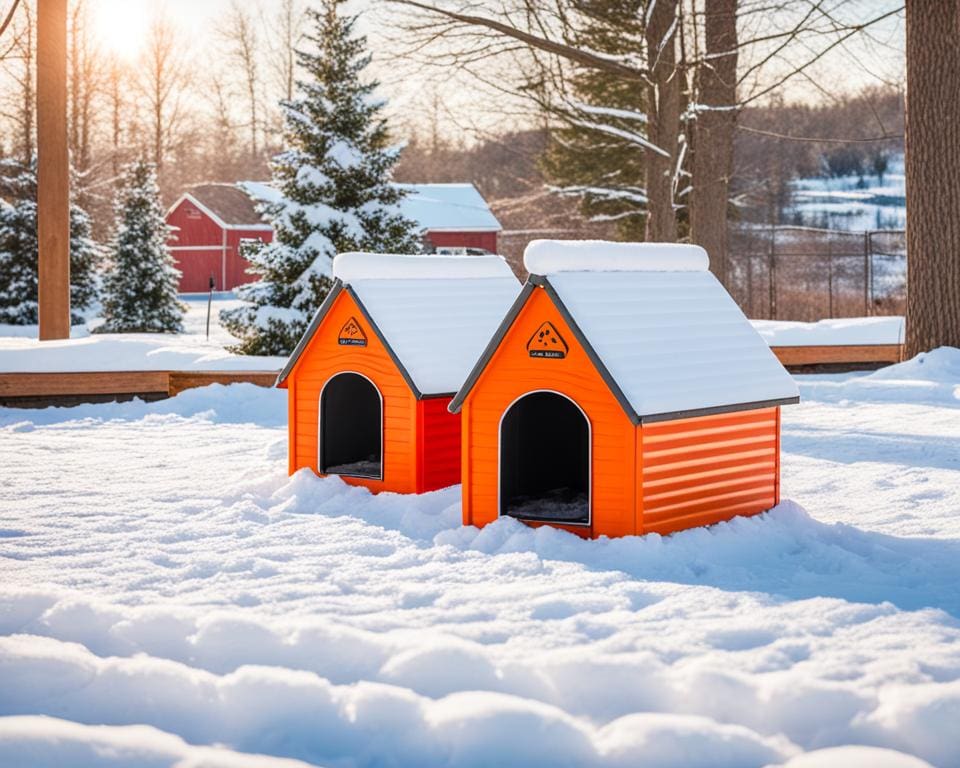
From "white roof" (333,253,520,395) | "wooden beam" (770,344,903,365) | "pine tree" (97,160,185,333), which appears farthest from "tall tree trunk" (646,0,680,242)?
"pine tree" (97,160,185,333)

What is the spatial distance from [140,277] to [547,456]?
71.7 feet

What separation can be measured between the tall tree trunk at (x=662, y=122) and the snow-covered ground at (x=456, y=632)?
28.0 feet

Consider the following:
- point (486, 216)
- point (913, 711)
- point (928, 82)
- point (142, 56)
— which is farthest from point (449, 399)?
point (142, 56)

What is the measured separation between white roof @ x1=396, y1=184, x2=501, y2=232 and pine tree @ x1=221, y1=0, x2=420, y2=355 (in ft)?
83.5

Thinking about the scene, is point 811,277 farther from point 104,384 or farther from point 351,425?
point 351,425

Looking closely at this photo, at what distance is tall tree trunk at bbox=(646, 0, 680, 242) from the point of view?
18.0 metres

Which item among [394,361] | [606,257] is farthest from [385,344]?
[606,257]

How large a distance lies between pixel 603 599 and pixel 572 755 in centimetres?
192

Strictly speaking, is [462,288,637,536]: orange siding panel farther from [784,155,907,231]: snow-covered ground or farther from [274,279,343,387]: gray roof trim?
[784,155,907,231]: snow-covered ground

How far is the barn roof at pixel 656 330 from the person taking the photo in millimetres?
7801

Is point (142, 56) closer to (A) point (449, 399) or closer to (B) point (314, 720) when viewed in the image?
(A) point (449, 399)

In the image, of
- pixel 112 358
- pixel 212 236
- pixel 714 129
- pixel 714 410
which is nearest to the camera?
pixel 714 410

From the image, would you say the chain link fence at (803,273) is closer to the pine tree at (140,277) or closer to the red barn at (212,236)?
A: the red barn at (212,236)

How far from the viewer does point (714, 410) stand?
805 cm
